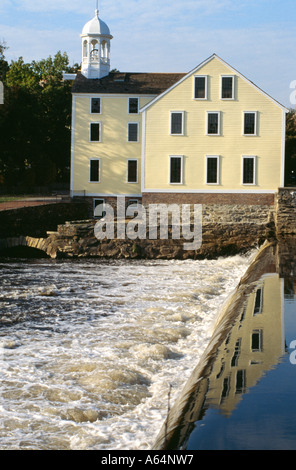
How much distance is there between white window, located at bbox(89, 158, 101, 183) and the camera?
123 ft

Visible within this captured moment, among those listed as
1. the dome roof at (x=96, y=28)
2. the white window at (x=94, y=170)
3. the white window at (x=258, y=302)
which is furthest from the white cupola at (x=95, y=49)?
the white window at (x=258, y=302)

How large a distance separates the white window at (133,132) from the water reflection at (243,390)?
27.5 m

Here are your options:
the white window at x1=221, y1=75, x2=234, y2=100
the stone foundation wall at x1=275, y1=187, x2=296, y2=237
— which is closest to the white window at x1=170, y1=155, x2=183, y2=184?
the white window at x1=221, y1=75, x2=234, y2=100

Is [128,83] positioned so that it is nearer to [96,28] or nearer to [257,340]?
[96,28]

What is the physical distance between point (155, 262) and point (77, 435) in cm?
1926

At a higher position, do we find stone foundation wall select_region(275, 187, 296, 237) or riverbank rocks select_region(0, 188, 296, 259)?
stone foundation wall select_region(275, 187, 296, 237)

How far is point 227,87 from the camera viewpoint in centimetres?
3209

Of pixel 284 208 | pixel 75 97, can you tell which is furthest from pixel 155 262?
pixel 75 97

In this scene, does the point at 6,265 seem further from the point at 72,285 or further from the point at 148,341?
the point at 148,341

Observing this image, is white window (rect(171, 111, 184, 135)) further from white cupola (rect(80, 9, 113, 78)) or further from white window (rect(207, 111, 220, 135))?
white cupola (rect(80, 9, 113, 78))

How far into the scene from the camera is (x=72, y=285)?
18.2 metres

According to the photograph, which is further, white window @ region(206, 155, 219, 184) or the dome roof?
the dome roof

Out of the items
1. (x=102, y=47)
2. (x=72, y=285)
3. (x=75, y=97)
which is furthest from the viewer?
(x=102, y=47)

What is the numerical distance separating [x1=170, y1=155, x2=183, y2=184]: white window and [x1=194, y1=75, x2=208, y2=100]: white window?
3.58 meters
